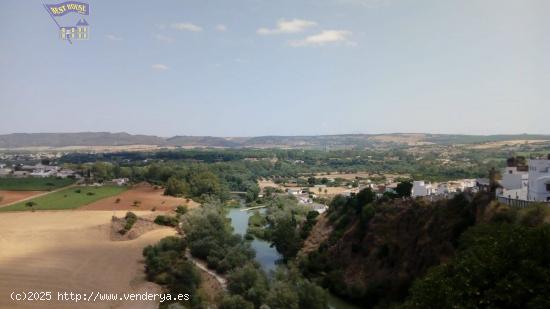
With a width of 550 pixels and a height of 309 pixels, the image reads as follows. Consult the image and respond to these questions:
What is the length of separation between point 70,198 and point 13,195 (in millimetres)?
9142

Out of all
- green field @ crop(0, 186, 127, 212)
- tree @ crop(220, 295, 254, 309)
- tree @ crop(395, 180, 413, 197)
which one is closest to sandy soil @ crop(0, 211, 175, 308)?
green field @ crop(0, 186, 127, 212)

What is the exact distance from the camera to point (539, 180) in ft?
86.8

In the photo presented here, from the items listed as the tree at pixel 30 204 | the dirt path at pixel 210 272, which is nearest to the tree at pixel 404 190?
the dirt path at pixel 210 272

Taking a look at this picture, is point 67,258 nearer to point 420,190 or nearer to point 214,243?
point 214,243

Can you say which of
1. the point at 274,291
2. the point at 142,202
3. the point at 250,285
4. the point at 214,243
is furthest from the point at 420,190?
the point at 142,202

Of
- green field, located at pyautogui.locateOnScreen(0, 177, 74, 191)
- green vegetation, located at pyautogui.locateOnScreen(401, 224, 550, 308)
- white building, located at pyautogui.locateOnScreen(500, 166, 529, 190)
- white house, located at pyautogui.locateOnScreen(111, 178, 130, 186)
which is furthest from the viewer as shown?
white house, located at pyautogui.locateOnScreen(111, 178, 130, 186)

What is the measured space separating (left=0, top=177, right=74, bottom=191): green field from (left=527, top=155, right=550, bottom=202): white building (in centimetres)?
6720

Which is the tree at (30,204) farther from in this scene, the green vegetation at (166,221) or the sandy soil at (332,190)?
the sandy soil at (332,190)

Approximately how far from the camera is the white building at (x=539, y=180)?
1034 inches

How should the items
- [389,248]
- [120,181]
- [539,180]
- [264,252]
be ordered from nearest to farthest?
[539,180] < [389,248] < [264,252] < [120,181]

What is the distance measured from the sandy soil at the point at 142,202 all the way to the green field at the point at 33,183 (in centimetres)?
1354

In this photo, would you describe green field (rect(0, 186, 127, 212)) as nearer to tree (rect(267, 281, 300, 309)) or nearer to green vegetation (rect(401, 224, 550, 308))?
tree (rect(267, 281, 300, 309))

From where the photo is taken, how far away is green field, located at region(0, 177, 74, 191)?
231 ft

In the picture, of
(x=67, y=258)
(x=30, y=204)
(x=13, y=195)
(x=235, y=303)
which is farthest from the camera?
(x=13, y=195)
